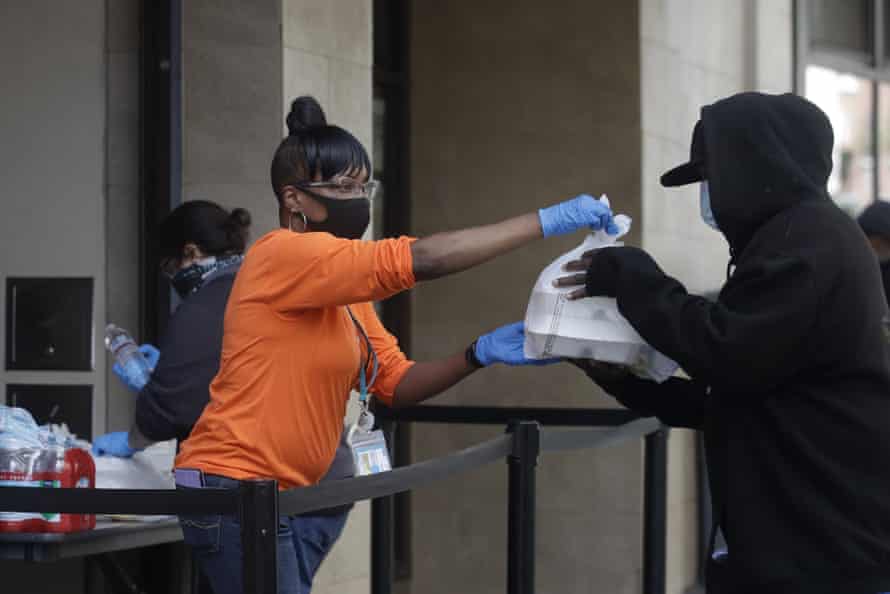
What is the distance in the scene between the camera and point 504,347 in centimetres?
366

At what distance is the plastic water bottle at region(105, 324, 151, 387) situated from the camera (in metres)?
4.89

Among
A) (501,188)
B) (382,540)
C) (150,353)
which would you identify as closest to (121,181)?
(150,353)

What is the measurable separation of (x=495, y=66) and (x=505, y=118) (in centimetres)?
30

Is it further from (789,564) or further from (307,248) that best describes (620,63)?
(789,564)

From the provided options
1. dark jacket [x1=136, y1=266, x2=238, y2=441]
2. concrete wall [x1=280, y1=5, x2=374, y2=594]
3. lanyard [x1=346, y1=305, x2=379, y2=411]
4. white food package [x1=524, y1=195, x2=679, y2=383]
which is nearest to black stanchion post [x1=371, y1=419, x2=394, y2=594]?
concrete wall [x1=280, y1=5, x2=374, y2=594]

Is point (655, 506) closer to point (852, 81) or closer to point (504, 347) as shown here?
point (504, 347)

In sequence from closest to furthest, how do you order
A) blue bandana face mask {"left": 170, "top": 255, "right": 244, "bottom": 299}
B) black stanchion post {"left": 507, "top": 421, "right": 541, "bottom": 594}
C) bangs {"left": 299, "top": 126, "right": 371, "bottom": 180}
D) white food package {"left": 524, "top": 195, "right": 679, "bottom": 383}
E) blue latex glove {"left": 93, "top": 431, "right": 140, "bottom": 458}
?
white food package {"left": 524, "top": 195, "right": 679, "bottom": 383} < bangs {"left": 299, "top": 126, "right": 371, "bottom": 180} < black stanchion post {"left": 507, "top": 421, "right": 541, "bottom": 594} < blue bandana face mask {"left": 170, "top": 255, "right": 244, "bottom": 299} < blue latex glove {"left": 93, "top": 431, "right": 140, "bottom": 458}

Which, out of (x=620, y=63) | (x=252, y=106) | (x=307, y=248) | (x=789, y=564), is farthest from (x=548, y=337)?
(x=620, y=63)

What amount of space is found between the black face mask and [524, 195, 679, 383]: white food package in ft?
1.87

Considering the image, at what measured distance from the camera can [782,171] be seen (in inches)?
109

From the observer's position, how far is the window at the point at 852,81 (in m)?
10.5

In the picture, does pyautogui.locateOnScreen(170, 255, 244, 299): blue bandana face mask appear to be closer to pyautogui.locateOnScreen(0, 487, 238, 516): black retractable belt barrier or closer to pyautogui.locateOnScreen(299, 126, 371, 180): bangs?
pyautogui.locateOnScreen(299, 126, 371, 180): bangs

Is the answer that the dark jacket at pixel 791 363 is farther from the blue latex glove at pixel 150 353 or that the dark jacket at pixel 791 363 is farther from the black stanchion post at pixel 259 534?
the blue latex glove at pixel 150 353

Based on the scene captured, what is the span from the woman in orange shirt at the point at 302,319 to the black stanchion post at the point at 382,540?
1.60m
